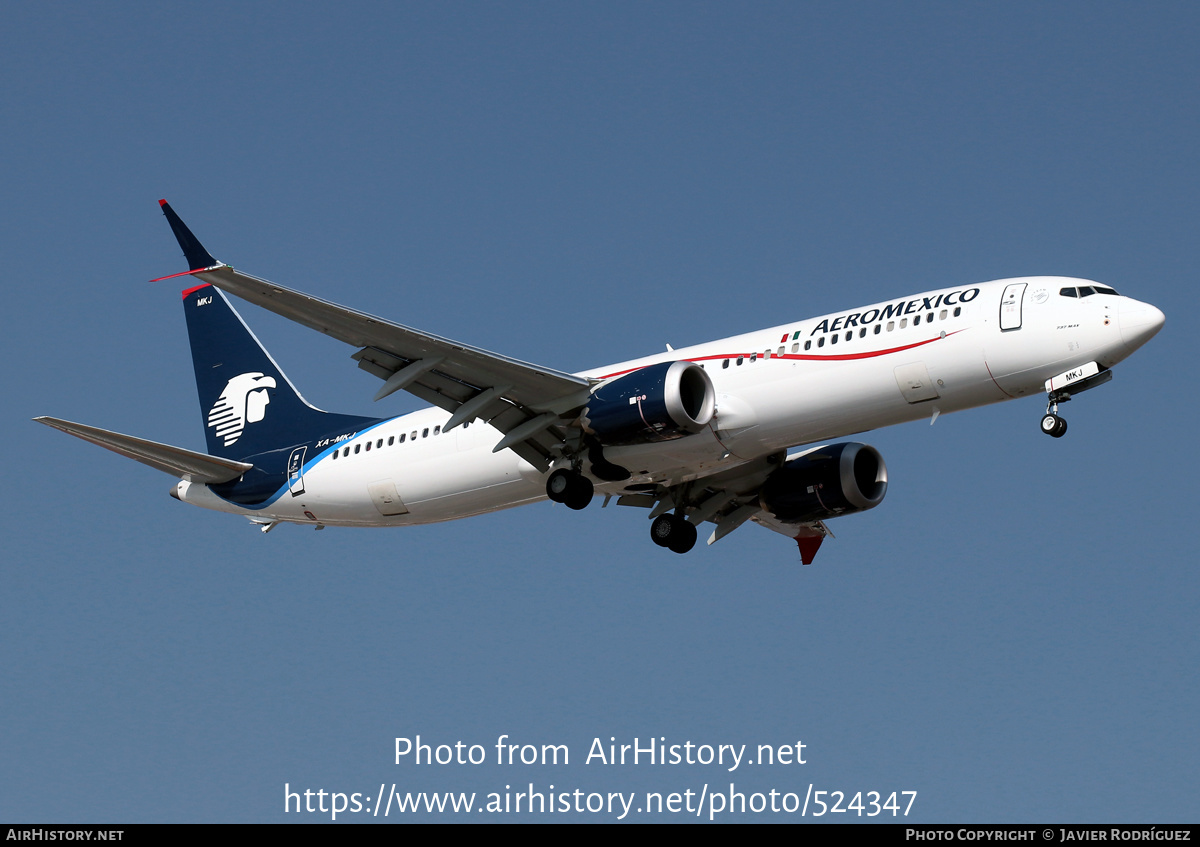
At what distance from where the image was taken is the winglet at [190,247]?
88.8 ft

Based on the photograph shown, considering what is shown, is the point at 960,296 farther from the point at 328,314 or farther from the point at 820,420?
the point at 328,314

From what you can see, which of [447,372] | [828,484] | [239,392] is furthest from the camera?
[239,392]

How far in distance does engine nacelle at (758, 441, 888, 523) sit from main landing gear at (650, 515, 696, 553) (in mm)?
2080

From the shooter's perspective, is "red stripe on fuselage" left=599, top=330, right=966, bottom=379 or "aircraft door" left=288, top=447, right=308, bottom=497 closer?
"red stripe on fuselage" left=599, top=330, right=966, bottom=379

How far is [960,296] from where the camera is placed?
94.6 feet

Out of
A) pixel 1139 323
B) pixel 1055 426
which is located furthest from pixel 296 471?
pixel 1139 323

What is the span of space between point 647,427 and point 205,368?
16.9m

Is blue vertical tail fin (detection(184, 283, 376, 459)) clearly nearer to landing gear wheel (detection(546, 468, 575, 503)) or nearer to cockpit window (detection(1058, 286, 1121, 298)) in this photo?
landing gear wheel (detection(546, 468, 575, 503))

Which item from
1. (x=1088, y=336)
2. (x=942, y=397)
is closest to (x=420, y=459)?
(x=942, y=397)

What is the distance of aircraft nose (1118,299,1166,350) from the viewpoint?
27.3m

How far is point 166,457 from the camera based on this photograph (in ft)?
114

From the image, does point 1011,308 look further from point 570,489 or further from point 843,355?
point 570,489

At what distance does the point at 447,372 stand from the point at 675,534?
7789 mm

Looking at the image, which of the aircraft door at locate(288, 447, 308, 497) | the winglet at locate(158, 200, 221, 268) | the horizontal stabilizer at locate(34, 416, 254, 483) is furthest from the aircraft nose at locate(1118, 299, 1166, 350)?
the horizontal stabilizer at locate(34, 416, 254, 483)
